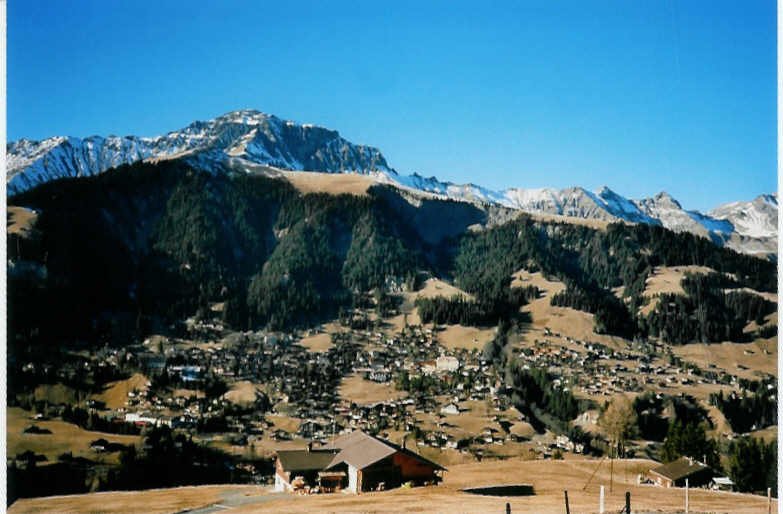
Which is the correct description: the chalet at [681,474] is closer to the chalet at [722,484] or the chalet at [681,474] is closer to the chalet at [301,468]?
the chalet at [722,484]

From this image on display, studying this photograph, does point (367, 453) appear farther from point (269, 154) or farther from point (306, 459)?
point (269, 154)

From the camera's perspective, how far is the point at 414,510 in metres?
14.6

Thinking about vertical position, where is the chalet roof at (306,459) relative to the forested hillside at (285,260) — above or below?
below

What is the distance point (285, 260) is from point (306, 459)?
176 feet

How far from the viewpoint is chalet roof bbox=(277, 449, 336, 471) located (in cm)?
1950

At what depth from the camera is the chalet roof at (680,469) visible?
2266 cm

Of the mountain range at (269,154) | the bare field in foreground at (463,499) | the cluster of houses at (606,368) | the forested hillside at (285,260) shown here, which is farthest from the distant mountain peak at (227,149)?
the bare field in foreground at (463,499)

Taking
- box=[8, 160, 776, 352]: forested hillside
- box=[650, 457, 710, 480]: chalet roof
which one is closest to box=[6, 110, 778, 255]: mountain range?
box=[8, 160, 776, 352]: forested hillside

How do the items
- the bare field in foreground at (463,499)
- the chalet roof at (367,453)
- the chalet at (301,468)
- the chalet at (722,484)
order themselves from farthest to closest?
the chalet at (722,484)
the chalet at (301,468)
the chalet roof at (367,453)
the bare field in foreground at (463,499)

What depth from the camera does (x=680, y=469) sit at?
918 inches

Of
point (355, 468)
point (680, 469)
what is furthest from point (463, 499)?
point (680, 469)

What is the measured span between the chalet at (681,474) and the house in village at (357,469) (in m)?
7.56

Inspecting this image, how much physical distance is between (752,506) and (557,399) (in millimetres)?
29869

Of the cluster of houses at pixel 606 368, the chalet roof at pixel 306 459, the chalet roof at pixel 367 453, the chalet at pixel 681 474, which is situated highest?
the cluster of houses at pixel 606 368
